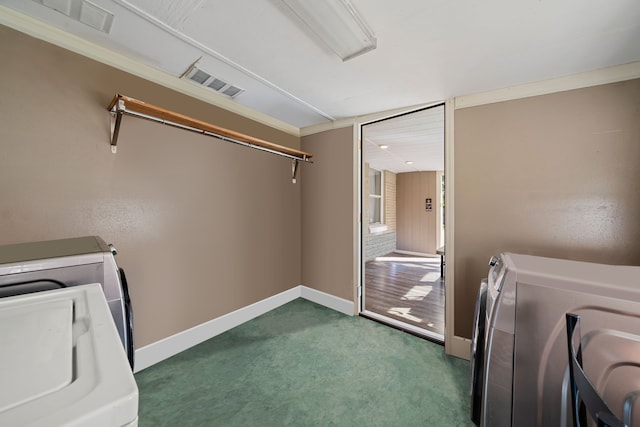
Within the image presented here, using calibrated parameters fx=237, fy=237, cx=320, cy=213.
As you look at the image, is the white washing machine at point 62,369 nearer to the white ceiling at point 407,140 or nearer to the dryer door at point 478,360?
the dryer door at point 478,360

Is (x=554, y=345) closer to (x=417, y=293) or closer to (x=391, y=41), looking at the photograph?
(x=391, y=41)

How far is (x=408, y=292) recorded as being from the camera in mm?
3566

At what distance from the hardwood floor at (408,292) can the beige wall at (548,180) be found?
70cm

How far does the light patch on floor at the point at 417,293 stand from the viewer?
332 cm

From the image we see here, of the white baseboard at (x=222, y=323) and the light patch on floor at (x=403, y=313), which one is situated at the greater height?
the white baseboard at (x=222, y=323)

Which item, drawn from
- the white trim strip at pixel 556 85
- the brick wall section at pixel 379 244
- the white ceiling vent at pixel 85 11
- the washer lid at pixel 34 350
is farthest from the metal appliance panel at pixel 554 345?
the brick wall section at pixel 379 244

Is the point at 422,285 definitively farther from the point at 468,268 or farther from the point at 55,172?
the point at 55,172

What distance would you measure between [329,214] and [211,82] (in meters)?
1.80

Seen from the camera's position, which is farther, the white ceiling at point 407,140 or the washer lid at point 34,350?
the white ceiling at point 407,140

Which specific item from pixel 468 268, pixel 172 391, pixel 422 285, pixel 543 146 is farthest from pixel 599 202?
pixel 172 391

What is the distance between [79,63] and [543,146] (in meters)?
3.30

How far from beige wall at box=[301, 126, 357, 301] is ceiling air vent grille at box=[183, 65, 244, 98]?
3.84ft

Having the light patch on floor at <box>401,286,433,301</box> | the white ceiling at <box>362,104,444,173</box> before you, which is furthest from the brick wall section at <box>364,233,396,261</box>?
the white ceiling at <box>362,104,444,173</box>

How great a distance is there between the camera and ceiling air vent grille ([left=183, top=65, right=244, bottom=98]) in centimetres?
185
